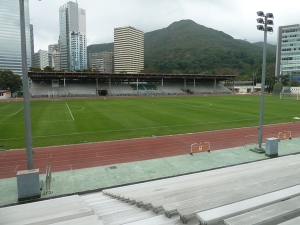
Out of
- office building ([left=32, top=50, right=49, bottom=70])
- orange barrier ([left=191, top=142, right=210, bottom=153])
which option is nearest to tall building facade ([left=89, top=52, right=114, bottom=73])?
office building ([left=32, top=50, right=49, bottom=70])

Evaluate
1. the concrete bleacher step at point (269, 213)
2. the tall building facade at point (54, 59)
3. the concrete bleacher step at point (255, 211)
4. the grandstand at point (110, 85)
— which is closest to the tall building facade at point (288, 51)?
the grandstand at point (110, 85)

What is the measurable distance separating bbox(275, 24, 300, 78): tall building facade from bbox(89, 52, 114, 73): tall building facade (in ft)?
369

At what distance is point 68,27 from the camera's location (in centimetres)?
17425

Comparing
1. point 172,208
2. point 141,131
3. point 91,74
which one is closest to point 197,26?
point 91,74

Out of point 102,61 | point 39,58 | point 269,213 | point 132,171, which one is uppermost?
point 102,61

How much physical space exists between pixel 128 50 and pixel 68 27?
47657mm

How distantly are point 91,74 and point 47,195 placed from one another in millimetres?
50961

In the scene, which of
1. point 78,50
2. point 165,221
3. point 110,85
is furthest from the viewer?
point 78,50

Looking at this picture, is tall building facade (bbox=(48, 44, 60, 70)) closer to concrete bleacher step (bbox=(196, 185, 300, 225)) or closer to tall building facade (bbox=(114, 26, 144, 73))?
tall building facade (bbox=(114, 26, 144, 73))

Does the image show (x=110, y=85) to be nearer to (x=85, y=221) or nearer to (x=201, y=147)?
(x=201, y=147)

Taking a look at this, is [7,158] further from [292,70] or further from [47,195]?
[292,70]

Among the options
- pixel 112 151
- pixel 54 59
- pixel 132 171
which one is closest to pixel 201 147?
pixel 132 171

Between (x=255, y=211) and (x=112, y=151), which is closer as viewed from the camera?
(x=255, y=211)

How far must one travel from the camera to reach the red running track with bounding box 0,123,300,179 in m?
10.2
